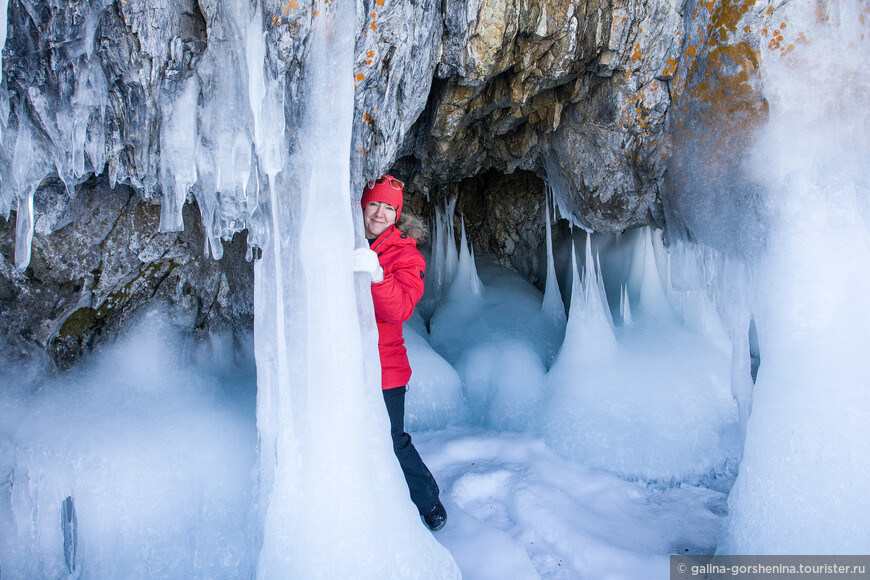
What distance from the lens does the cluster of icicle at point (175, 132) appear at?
222 centimetres

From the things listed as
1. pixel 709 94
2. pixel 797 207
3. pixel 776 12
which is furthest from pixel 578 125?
pixel 797 207

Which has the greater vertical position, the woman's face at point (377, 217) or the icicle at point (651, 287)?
the woman's face at point (377, 217)

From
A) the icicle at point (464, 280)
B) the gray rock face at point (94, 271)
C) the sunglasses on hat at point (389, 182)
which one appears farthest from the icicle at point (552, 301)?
the gray rock face at point (94, 271)

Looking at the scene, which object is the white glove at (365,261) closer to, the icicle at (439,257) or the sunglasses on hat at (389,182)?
the sunglasses on hat at (389,182)

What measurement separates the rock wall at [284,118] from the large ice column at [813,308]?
7.0 inches

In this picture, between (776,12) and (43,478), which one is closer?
(43,478)

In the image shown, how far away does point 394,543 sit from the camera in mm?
2328

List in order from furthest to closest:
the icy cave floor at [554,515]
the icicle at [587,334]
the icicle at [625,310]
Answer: the icicle at [625,310], the icicle at [587,334], the icy cave floor at [554,515]

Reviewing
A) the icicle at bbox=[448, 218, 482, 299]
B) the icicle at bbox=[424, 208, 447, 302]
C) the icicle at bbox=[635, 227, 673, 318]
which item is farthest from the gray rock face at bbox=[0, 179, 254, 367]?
the icicle at bbox=[635, 227, 673, 318]

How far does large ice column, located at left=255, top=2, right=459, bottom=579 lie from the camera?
7.48ft

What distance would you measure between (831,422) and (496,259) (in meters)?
4.41

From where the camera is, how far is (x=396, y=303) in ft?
8.24

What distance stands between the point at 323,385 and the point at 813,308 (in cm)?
229

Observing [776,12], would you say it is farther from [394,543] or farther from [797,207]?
[394,543]
